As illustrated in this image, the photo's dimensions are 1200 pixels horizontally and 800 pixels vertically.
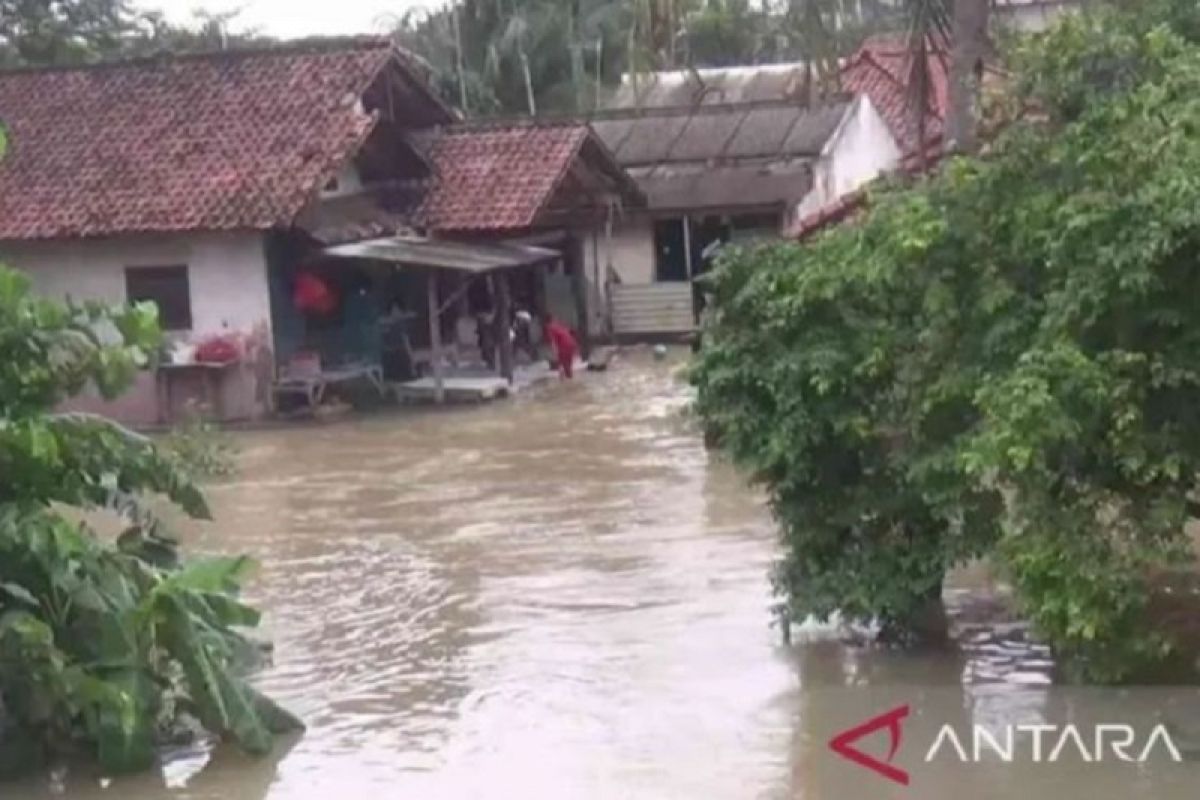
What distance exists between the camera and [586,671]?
1165cm

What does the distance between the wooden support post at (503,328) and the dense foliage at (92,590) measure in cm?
1734

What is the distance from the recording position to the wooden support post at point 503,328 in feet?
92.9

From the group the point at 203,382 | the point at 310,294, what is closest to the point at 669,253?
the point at 310,294

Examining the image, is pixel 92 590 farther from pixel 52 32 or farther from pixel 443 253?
pixel 52 32

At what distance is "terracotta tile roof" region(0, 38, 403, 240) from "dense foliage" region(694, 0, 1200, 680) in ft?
48.8

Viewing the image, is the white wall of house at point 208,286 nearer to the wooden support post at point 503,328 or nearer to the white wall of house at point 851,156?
the wooden support post at point 503,328

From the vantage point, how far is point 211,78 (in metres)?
28.2

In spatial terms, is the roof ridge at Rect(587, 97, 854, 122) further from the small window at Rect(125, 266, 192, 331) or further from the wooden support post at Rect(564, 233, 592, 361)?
the small window at Rect(125, 266, 192, 331)

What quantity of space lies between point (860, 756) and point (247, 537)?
8.39 metres

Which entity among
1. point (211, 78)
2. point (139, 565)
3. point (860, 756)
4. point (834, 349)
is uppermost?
point (211, 78)

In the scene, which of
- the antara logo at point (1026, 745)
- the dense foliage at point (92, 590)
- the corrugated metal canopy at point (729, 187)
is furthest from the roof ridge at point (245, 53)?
the antara logo at point (1026, 745)

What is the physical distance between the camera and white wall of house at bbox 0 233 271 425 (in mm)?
26109

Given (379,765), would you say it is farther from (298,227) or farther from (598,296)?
(598,296)

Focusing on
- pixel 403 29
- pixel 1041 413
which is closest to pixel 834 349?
pixel 1041 413
